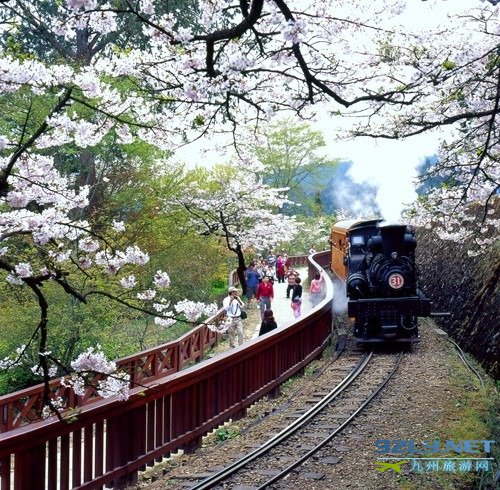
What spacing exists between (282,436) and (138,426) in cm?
227

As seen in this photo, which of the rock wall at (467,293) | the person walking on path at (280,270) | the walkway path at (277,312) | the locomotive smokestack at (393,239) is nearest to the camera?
the rock wall at (467,293)

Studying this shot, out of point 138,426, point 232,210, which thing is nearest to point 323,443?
point 138,426

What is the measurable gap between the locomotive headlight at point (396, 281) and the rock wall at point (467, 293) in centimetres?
158

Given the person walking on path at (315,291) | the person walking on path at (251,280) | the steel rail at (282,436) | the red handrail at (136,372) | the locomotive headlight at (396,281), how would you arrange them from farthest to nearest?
1. the person walking on path at (251,280)
2. the person walking on path at (315,291)
3. the locomotive headlight at (396,281)
4. the red handrail at (136,372)
5. the steel rail at (282,436)

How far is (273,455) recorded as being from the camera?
854cm

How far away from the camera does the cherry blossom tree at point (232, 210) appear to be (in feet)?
81.8

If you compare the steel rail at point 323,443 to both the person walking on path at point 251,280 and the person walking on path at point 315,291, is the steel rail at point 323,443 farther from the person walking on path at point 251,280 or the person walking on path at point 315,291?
the person walking on path at point 251,280

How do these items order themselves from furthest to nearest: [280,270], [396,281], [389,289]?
[280,270]
[389,289]
[396,281]

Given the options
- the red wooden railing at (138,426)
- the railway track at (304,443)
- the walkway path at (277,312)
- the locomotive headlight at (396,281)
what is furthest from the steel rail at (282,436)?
the walkway path at (277,312)

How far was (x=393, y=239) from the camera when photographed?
15.2m

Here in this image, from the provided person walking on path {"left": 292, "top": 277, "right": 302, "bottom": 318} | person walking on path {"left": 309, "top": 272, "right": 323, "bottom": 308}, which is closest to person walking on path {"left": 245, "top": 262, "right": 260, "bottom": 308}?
person walking on path {"left": 309, "top": 272, "right": 323, "bottom": 308}

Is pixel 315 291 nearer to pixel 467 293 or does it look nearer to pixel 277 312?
pixel 277 312

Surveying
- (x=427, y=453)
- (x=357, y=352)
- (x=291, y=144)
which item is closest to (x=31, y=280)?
(x=427, y=453)

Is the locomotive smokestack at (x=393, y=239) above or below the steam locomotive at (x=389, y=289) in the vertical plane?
above
